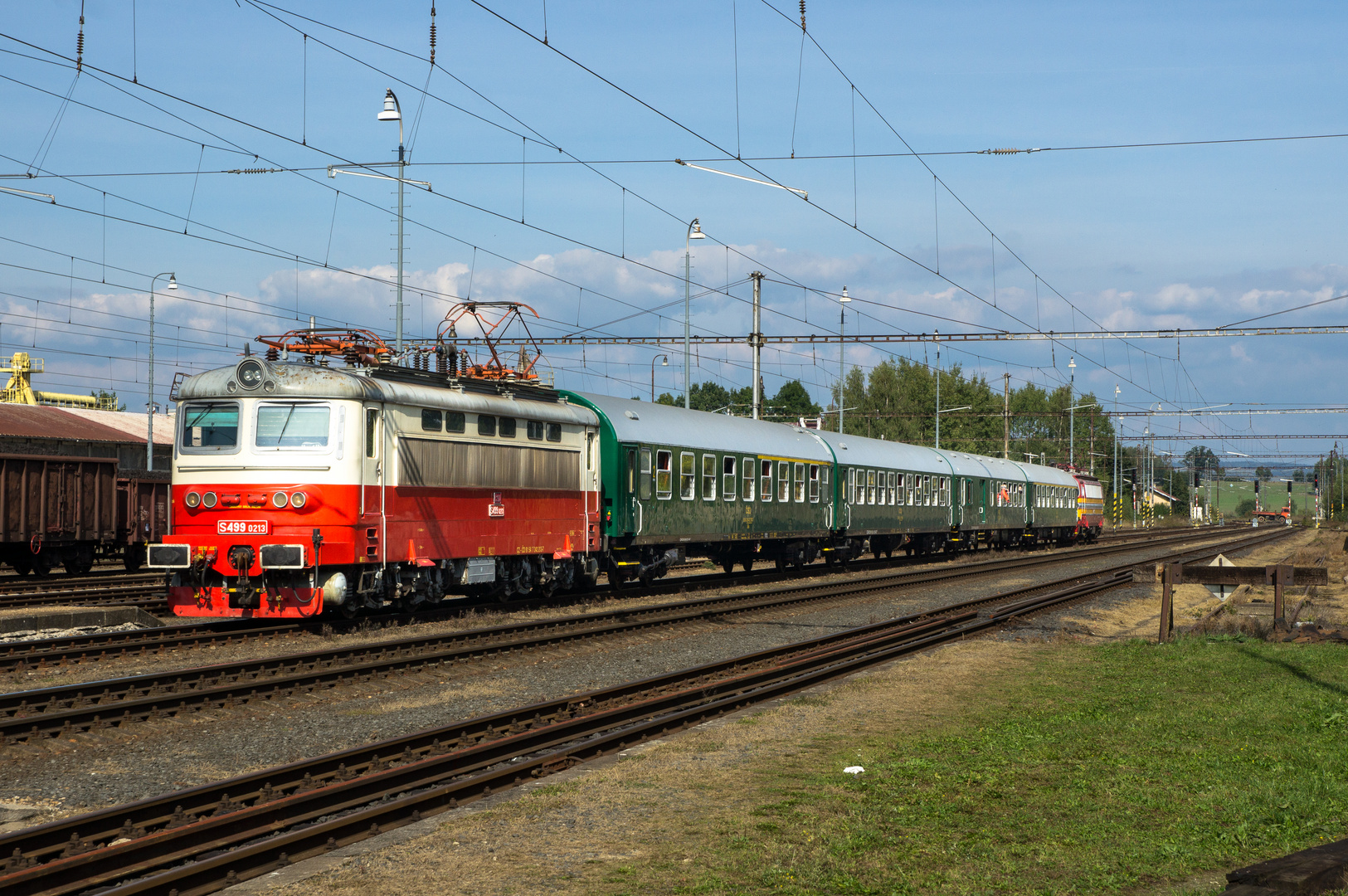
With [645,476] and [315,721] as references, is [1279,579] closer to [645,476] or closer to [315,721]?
Result: [645,476]

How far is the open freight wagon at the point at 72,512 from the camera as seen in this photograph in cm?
2800

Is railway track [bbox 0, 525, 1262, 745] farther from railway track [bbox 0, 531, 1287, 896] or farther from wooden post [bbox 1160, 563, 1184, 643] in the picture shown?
wooden post [bbox 1160, 563, 1184, 643]

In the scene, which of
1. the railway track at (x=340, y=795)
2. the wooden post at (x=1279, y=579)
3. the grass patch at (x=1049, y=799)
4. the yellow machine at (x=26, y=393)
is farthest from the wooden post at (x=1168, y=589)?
the yellow machine at (x=26, y=393)

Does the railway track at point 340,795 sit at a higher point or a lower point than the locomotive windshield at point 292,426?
lower

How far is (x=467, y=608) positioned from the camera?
21.7 m

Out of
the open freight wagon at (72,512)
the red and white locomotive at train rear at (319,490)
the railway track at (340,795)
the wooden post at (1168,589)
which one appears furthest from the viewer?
the open freight wagon at (72,512)

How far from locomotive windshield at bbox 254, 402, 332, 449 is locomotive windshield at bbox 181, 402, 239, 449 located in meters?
0.43

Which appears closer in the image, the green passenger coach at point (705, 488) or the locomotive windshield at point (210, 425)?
the locomotive windshield at point (210, 425)

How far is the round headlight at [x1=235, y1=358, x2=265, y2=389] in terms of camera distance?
59.9ft

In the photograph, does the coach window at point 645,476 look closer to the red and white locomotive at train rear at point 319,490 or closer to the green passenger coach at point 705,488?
the green passenger coach at point 705,488

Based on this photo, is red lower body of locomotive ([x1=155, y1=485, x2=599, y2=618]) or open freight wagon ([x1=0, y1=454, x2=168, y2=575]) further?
open freight wagon ([x1=0, y1=454, x2=168, y2=575])

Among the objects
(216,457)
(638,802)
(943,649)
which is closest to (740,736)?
(638,802)

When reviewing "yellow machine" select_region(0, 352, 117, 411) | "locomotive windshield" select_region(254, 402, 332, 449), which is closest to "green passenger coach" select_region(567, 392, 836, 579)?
"locomotive windshield" select_region(254, 402, 332, 449)

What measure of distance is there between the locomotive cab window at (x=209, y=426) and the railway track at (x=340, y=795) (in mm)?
8212
